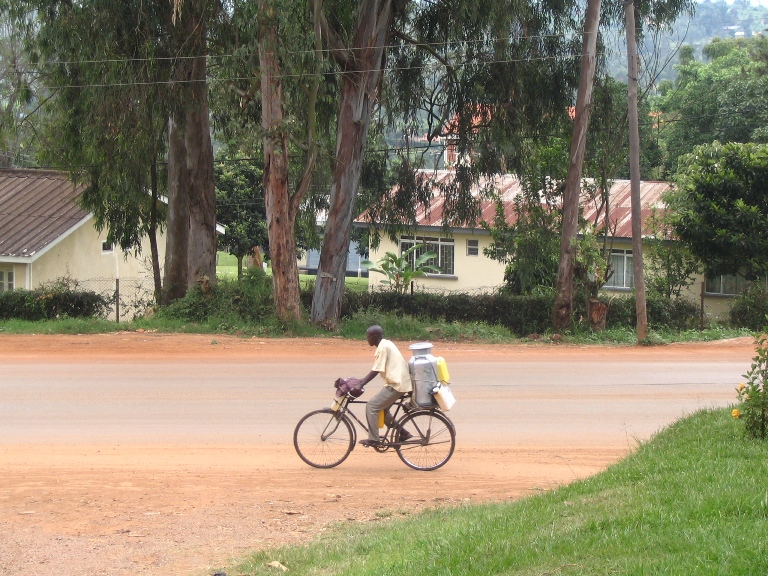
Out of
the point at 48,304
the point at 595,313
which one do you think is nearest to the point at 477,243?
the point at 595,313

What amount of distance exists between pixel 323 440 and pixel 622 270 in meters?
24.2

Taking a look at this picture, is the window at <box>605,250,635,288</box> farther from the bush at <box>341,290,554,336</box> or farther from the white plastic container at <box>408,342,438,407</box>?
the white plastic container at <box>408,342,438,407</box>

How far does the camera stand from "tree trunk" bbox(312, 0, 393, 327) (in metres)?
22.8

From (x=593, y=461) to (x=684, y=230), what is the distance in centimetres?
1793

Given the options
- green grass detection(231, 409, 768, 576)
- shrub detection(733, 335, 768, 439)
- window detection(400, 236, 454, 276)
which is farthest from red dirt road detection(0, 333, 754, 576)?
window detection(400, 236, 454, 276)

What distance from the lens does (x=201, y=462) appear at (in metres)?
10.2

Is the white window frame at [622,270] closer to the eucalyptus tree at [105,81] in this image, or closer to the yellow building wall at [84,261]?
the eucalyptus tree at [105,81]

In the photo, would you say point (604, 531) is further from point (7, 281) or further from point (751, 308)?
point (7, 281)

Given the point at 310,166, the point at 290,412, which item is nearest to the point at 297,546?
the point at 290,412

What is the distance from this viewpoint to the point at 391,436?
400 inches

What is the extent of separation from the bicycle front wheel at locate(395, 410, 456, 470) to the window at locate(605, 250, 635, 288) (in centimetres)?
2330

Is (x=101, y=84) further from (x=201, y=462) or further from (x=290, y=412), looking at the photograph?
(x=201, y=462)

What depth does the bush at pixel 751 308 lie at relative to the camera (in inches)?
1030

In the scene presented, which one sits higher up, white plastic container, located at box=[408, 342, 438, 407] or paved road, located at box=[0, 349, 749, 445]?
white plastic container, located at box=[408, 342, 438, 407]
